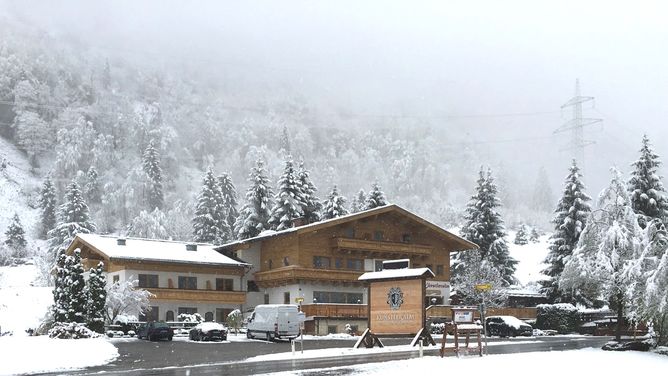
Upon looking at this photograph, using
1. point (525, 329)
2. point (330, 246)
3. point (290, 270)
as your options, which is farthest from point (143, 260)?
point (525, 329)

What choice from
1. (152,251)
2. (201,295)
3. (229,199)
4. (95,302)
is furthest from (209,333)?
(229,199)

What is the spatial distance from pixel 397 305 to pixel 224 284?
118 ft

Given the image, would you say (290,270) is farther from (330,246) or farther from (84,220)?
(84,220)

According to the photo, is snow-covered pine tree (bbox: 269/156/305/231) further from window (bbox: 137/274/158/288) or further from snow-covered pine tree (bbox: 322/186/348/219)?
window (bbox: 137/274/158/288)

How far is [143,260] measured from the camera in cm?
6069

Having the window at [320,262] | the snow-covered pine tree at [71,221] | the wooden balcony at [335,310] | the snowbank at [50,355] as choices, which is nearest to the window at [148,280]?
the wooden balcony at [335,310]

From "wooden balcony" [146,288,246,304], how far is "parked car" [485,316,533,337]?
2414 cm

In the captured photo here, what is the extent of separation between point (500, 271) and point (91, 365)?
5500cm

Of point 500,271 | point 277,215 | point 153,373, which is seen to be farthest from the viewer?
point 277,215

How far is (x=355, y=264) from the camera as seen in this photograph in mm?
67812

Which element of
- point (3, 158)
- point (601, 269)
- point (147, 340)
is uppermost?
point (3, 158)

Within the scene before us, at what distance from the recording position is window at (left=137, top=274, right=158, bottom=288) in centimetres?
6141

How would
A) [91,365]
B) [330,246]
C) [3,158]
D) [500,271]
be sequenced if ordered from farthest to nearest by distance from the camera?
[3,158] < [500,271] < [330,246] < [91,365]

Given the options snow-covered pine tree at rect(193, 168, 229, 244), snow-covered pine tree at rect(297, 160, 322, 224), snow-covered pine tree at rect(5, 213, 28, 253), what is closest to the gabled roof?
snow-covered pine tree at rect(297, 160, 322, 224)
